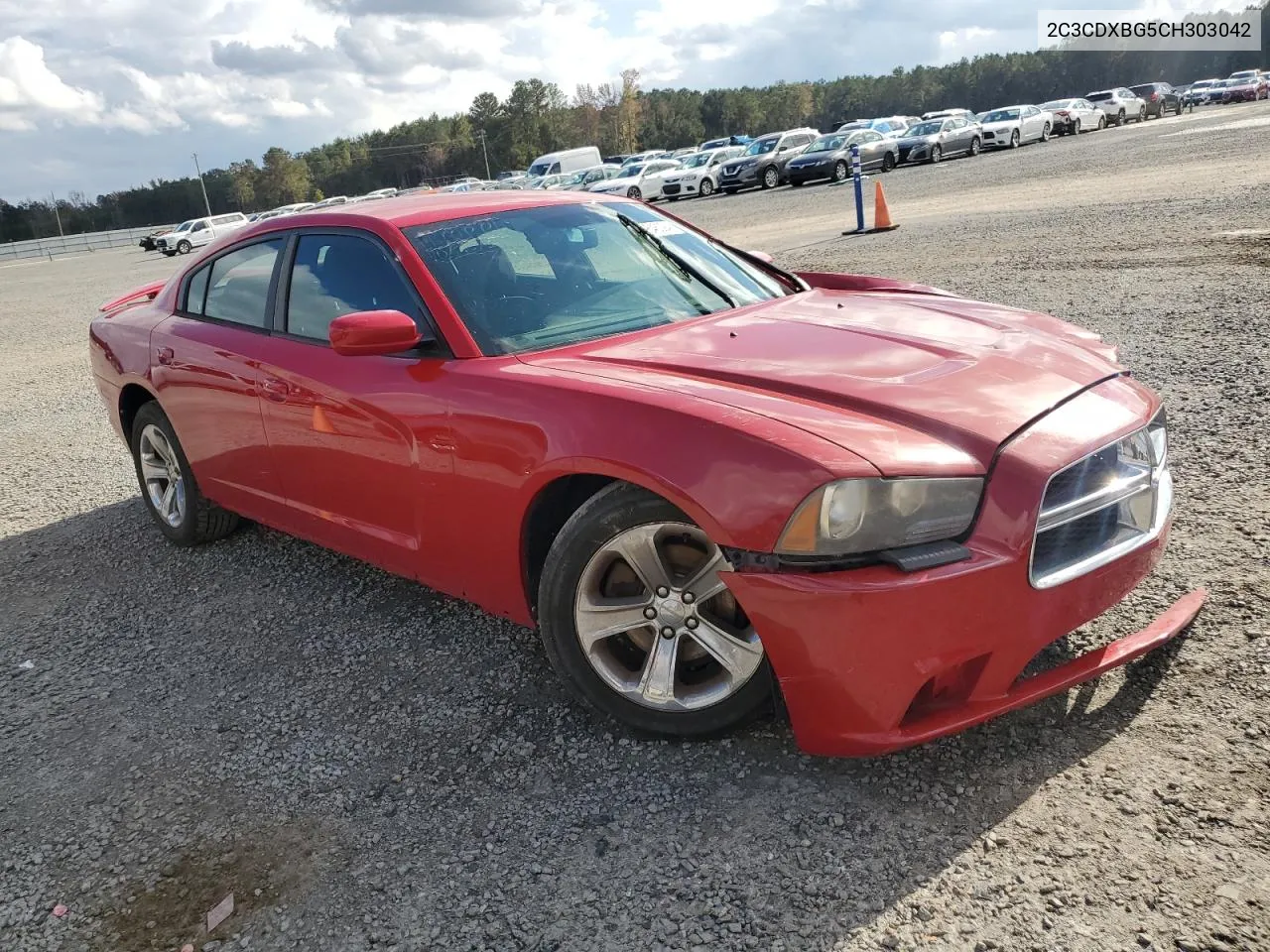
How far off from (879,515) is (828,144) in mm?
29438

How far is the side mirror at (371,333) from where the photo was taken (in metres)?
2.98

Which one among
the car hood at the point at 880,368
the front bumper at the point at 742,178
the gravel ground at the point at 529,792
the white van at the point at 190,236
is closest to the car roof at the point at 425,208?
the car hood at the point at 880,368

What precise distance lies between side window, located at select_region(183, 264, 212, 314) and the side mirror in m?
1.73

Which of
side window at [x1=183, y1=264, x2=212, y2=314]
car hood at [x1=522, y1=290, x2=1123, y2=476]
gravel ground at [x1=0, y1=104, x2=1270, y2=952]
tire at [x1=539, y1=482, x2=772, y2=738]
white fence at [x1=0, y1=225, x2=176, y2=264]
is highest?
white fence at [x1=0, y1=225, x2=176, y2=264]

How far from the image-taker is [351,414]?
10.9ft

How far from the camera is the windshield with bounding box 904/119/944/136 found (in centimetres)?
3154

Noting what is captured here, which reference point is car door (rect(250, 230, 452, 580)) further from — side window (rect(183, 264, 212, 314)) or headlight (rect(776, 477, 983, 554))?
headlight (rect(776, 477, 983, 554))

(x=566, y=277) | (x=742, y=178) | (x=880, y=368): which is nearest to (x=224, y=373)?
(x=566, y=277)

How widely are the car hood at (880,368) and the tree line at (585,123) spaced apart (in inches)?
3932

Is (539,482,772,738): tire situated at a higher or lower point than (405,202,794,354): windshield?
lower

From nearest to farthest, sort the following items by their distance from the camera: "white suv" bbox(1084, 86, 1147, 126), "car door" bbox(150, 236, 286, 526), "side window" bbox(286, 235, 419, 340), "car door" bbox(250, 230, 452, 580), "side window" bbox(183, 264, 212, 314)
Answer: "car door" bbox(250, 230, 452, 580) < "side window" bbox(286, 235, 419, 340) < "car door" bbox(150, 236, 286, 526) < "side window" bbox(183, 264, 212, 314) < "white suv" bbox(1084, 86, 1147, 126)

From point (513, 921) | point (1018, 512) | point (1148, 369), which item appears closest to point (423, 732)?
point (513, 921)

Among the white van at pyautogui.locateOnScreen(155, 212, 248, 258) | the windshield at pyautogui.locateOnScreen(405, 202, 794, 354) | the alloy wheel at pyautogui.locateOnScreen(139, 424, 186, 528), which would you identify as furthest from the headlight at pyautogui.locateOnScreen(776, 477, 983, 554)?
the white van at pyautogui.locateOnScreen(155, 212, 248, 258)

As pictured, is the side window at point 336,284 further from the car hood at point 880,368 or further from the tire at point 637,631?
the tire at point 637,631
